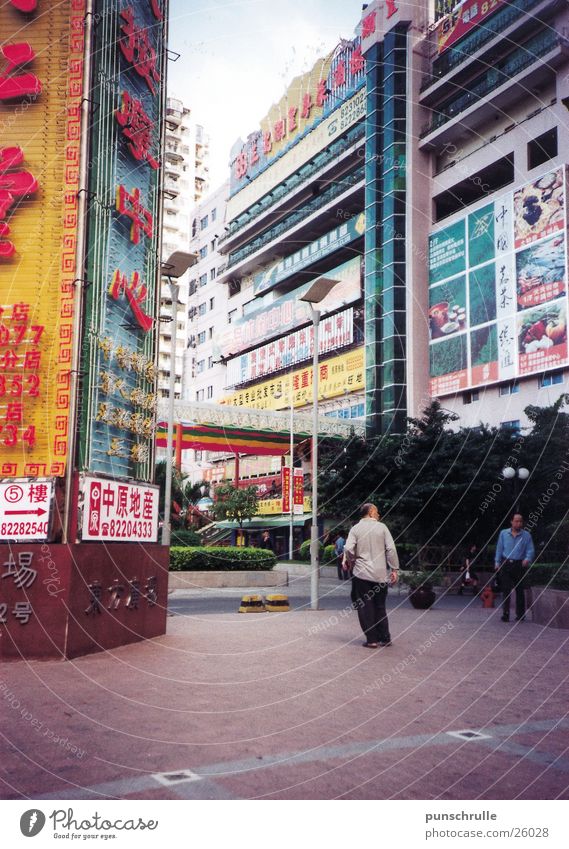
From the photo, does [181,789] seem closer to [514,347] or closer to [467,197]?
[514,347]

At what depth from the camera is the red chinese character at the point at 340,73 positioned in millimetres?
52969

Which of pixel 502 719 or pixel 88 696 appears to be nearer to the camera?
pixel 502 719

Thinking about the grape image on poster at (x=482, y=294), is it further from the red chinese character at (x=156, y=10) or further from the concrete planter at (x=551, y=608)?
the red chinese character at (x=156, y=10)

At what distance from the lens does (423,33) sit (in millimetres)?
44156

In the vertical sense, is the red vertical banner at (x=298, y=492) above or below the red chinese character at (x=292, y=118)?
below

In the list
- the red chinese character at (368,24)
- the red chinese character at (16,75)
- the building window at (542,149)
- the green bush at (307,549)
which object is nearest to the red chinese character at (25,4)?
the red chinese character at (16,75)

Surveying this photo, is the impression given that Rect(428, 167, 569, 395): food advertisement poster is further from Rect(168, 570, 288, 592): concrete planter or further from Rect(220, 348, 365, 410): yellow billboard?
Rect(168, 570, 288, 592): concrete planter

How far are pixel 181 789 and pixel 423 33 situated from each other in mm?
46902

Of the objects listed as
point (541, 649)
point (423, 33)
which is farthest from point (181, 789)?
point (423, 33)

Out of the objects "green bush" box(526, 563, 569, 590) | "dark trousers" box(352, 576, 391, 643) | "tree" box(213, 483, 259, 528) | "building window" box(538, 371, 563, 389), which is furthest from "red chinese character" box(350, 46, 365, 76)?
"dark trousers" box(352, 576, 391, 643)

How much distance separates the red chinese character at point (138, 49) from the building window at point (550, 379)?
84.7 feet

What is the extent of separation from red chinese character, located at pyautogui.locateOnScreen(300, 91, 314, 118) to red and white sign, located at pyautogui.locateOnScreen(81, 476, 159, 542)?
53958 mm

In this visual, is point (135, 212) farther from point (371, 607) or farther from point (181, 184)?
point (181, 184)

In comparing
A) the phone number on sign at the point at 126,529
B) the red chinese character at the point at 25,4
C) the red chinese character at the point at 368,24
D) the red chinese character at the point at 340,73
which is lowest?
the phone number on sign at the point at 126,529
